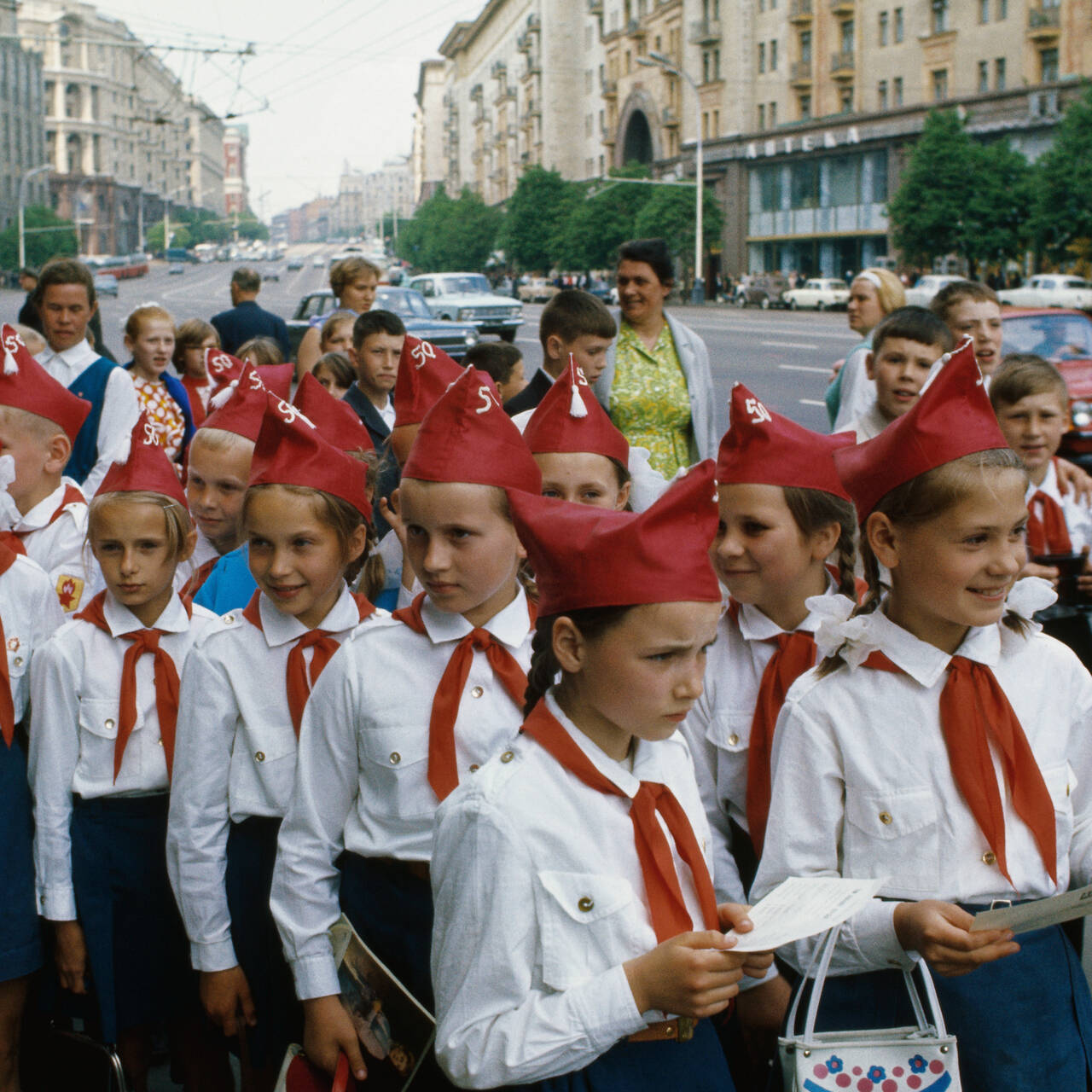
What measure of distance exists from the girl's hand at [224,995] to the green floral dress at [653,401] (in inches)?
119

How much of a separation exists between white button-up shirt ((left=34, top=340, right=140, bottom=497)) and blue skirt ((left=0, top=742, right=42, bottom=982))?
8.27 feet

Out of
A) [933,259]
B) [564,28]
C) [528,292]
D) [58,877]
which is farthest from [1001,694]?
[564,28]

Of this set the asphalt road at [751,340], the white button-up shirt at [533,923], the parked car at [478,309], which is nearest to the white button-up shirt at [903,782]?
the white button-up shirt at [533,923]

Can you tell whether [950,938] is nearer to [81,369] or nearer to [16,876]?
[16,876]

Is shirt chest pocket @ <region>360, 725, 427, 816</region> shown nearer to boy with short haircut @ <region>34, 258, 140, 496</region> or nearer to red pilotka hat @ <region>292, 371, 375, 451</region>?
red pilotka hat @ <region>292, 371, 375, 451</region>

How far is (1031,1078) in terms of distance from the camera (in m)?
2.12

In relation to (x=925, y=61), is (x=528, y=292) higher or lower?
lower

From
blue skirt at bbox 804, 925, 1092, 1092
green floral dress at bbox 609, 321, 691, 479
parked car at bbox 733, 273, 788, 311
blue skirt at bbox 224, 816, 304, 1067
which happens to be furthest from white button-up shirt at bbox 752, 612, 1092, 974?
parked car at bbox 733, 273, 788, 311

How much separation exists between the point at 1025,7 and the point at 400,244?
230 feet

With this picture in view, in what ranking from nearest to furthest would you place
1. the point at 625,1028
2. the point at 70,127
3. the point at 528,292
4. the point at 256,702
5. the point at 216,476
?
the point at 625,1028
the point at 256,702
the point at 216,476
the point at 528,292
the point at 70,127

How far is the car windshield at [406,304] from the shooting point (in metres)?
22.2

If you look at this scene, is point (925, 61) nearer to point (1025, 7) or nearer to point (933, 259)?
point (1025, 7)

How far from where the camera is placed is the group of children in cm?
182

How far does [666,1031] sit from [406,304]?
21.4 m
